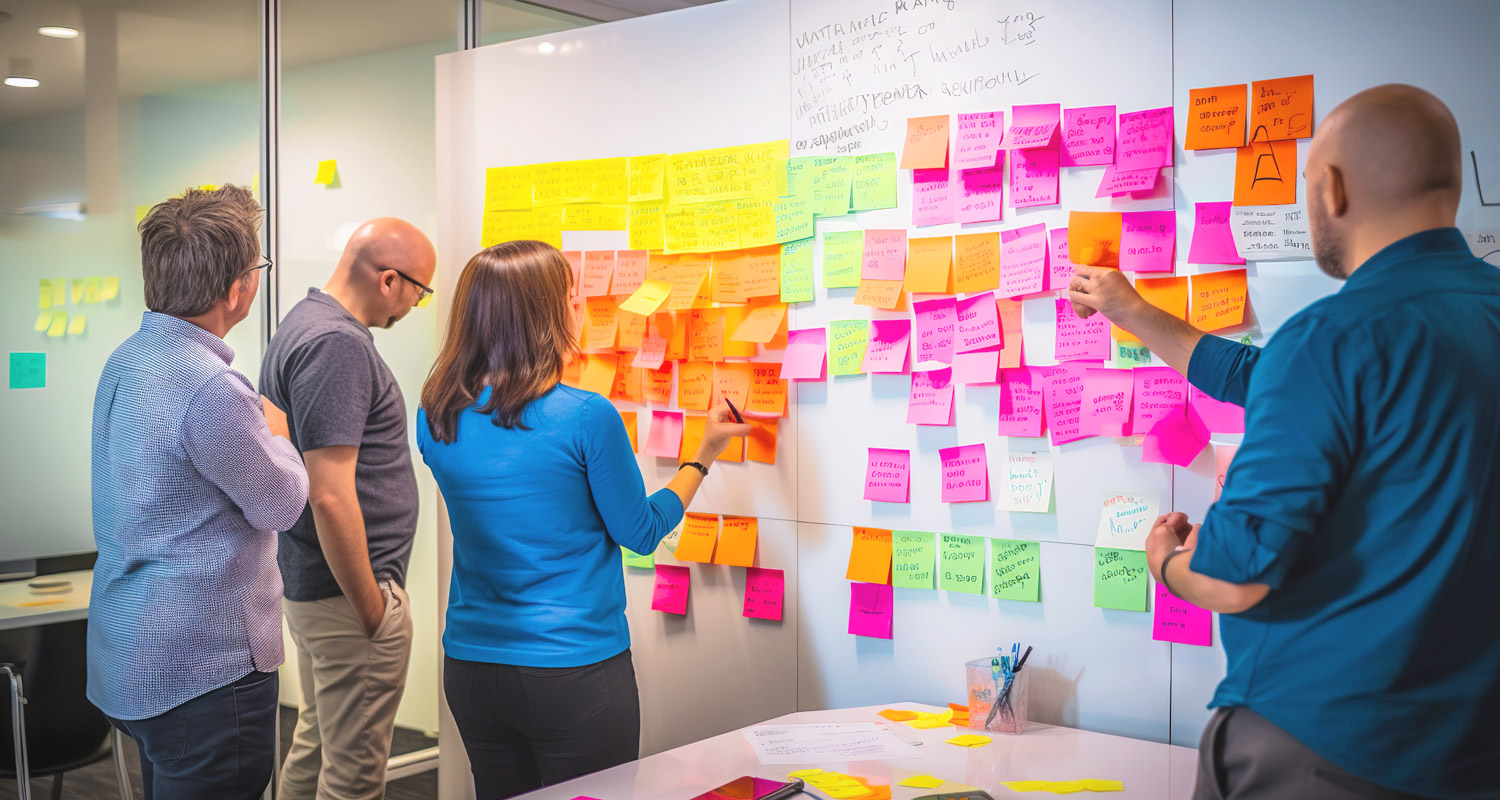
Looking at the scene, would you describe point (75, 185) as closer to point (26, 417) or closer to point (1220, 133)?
point (26, 417)

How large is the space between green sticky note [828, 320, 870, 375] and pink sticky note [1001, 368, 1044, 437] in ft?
1.01

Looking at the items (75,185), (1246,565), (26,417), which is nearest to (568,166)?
(75,185)

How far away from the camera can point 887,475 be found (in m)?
2.12

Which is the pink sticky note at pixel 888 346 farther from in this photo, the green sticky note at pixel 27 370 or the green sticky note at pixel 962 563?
the green sticky note at pixel 27 370

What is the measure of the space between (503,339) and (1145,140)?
3.84 feet

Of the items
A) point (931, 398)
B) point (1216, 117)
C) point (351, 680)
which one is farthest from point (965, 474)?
point (351, 680)

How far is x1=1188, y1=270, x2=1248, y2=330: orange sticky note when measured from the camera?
1.75 metres

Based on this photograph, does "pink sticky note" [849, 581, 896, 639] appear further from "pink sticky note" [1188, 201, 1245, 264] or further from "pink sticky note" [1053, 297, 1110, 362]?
"pink sticky note" [1188, 201, 1245, 264]

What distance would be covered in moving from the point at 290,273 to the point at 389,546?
1109 mm

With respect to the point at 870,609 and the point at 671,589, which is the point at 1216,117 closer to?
the point at 870,609

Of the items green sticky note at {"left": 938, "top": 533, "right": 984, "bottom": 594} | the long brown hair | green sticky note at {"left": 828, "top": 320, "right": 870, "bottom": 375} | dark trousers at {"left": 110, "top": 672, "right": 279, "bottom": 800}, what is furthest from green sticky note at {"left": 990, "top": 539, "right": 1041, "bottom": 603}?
dark trousers at {"left": 110, "top": 672, "right": 279, "bottom": 800}

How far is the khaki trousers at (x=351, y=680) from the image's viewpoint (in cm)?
215

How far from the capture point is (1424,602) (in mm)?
1070

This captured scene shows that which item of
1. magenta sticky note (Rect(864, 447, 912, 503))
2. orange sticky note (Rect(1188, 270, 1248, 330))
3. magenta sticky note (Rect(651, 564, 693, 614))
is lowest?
magenta sticky note (Rect(651, 564, 693, 614))
